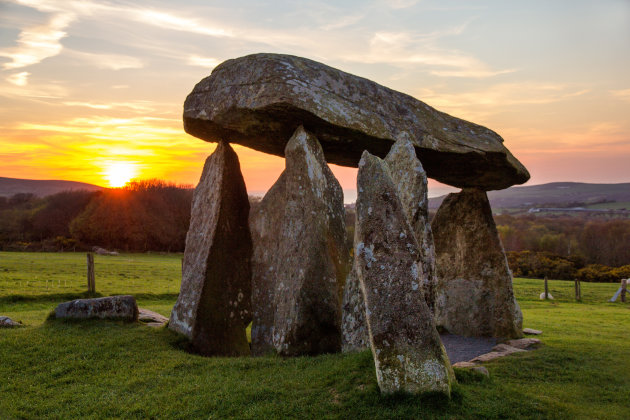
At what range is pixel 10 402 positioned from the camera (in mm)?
7766

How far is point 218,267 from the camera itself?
12062 mm

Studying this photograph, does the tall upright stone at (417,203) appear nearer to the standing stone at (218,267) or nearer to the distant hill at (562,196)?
the standing stone at (218,267)

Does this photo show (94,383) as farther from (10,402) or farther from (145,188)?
(145,188)

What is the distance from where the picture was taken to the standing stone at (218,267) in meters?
11.6

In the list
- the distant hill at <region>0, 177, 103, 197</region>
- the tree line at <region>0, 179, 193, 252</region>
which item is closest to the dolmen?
the tree line at <region>0, 179, 193, 252</region>

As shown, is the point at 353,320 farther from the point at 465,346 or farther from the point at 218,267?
the point at 465,346

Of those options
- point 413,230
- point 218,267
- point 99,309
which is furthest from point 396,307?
point 99,309

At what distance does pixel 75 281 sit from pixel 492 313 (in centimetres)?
2159

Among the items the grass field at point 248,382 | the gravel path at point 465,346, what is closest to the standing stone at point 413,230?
the grass field at point 248,382

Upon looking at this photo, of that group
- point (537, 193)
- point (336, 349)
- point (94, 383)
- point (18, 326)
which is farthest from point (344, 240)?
point (537, 193)

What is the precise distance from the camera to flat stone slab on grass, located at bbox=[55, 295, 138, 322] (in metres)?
11.5

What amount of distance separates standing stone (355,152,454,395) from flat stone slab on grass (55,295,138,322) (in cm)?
701

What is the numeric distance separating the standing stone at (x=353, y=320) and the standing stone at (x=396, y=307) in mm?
2081

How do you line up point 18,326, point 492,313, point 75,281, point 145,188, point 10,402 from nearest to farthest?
point 10,402 → point 18,326 → point 492,313 → point 75,281 → point 145,188
